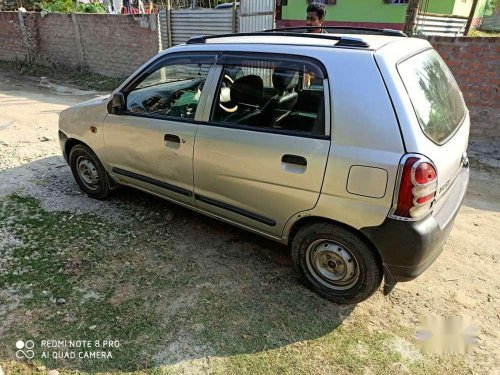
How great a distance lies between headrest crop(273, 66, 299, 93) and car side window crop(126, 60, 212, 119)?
573 millimetres

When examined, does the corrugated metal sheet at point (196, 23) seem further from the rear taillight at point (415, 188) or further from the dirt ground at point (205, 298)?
the rear taillight at point (415, 188)

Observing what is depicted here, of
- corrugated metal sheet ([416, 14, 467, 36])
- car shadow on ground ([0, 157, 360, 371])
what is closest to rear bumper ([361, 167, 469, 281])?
car shadow on ground ([0, 157, 360, 371])

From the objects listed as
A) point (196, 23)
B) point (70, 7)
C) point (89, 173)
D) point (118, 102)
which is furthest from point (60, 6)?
point (118, 102)

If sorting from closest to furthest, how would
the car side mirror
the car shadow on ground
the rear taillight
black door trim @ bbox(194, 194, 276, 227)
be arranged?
the rear taillight, the car shadow on ground, black door trim @ bbox(194, 194, 276, 227), the car side mirror

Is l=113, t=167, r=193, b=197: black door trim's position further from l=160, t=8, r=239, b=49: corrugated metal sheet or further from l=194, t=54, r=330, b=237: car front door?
l=160, t=8, r=239, b=49: corrugated metal sheet

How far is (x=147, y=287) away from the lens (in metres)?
3.04

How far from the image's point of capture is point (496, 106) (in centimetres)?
579

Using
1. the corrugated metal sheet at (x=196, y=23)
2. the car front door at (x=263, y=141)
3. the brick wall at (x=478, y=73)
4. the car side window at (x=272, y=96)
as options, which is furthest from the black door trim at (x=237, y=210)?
the corrugated metal sheet at (x=196, y=23)

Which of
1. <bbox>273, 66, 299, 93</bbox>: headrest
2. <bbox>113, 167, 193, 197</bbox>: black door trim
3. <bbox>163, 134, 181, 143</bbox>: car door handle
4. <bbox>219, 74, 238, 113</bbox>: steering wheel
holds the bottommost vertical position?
<bbox>113, 167, 193, 197</bbox>: black door trim

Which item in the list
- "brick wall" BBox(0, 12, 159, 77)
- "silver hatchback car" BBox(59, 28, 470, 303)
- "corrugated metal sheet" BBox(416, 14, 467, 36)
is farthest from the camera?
"corrugated metal sheet" BBox(416, 14, 467, 36)

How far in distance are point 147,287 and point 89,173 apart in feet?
6.14

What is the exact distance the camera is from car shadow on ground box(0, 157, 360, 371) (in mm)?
2590

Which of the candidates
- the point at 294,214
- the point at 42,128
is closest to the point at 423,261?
the point at 294,214

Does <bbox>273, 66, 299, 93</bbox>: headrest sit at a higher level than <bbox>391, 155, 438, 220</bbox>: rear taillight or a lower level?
higher
